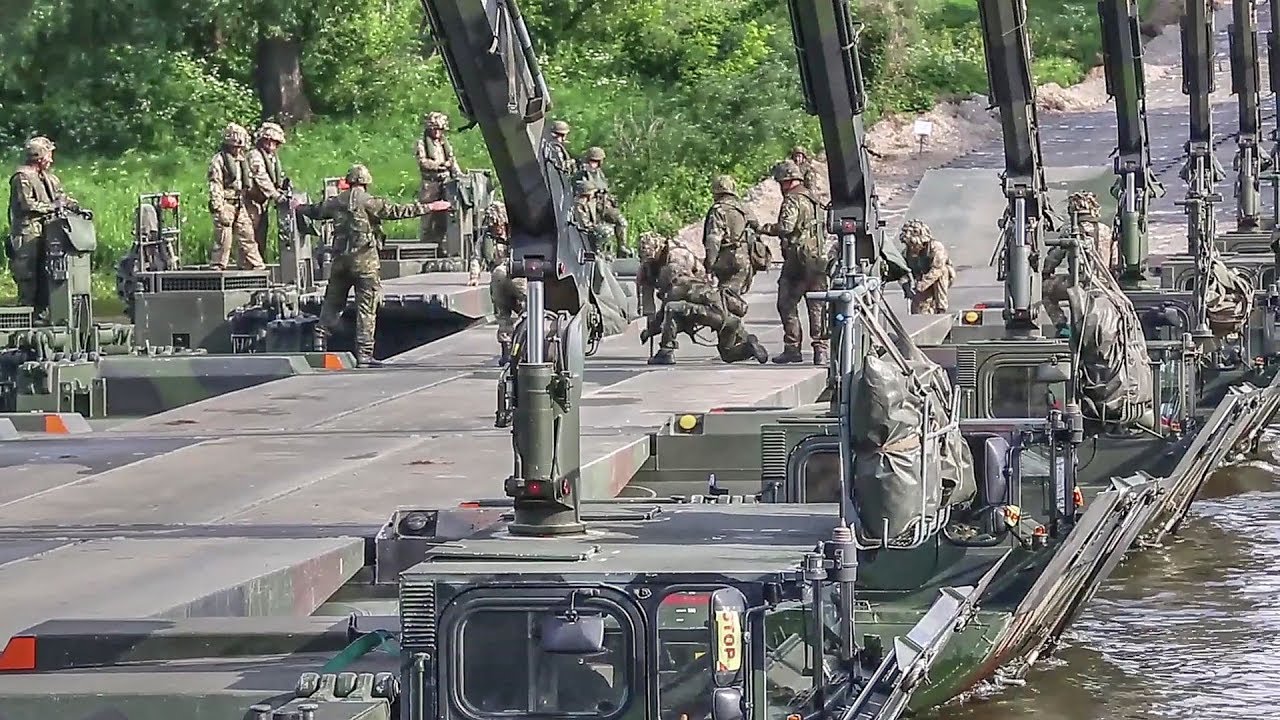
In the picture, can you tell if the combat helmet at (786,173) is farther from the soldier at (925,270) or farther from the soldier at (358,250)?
the soldier at (925,270)

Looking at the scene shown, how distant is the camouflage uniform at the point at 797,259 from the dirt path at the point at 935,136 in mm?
19013

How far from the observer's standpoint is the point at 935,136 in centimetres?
4491

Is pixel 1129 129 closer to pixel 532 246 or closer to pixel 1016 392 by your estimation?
pixel 1016 392

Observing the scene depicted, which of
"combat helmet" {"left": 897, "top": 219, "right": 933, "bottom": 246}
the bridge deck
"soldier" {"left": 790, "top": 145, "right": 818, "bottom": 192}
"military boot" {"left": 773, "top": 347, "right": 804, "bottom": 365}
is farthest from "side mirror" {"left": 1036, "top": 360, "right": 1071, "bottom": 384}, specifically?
"combat helmet" {"left": 897, "top": 219, "right": 933, "bottom": 246}

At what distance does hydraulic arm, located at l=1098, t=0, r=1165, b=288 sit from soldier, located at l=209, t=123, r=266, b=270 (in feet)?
27.5

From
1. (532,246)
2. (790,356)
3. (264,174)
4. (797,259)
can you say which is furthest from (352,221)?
(532,246)

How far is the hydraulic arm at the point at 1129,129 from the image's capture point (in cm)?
2253

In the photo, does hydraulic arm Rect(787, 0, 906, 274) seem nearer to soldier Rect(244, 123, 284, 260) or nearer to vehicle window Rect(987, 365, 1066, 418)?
vehicle window Rect(987, 365, 1066, 418)

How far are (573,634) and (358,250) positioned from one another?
14650 millimetres

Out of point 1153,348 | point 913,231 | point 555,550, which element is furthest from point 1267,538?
point 555,550

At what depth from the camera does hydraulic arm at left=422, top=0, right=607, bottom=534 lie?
860cm

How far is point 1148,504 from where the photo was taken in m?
14.8

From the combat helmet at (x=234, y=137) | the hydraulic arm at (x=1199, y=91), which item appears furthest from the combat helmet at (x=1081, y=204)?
the combat helmet at (x=234, y=137)

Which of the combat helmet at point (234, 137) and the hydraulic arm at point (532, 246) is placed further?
the combat helmet at point (234, 137)
